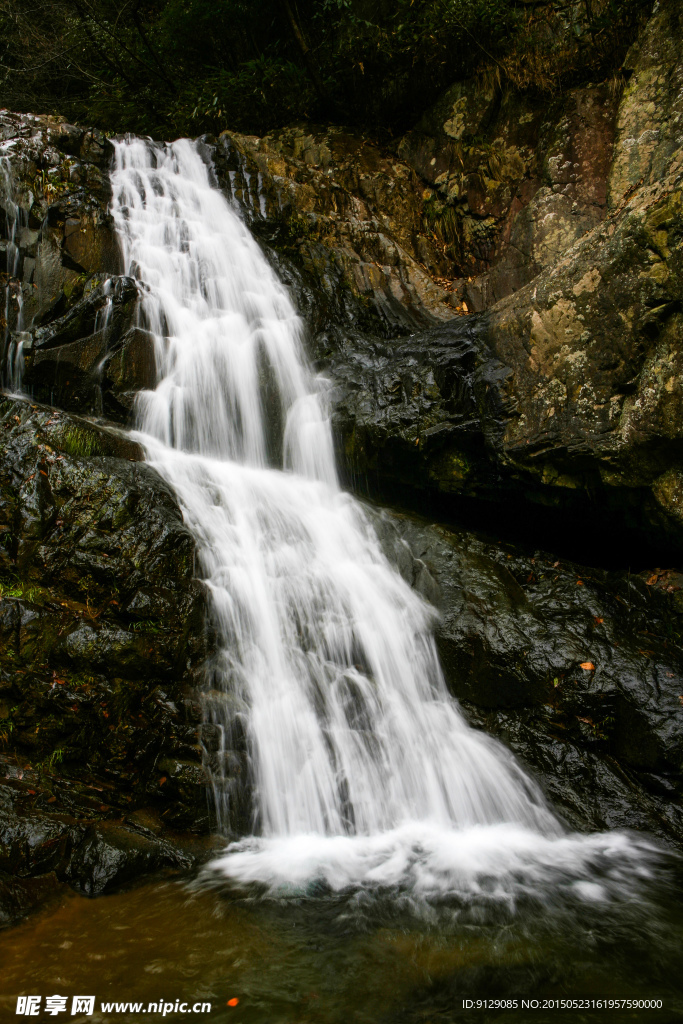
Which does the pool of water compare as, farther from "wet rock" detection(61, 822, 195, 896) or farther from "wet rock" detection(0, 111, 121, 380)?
"wet rock" detection(0, 111, 121, 380)

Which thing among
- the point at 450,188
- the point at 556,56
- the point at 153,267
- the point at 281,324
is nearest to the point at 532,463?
the point at 281,324

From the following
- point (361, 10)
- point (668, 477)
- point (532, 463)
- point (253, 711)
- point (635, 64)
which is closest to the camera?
point (253, 711)

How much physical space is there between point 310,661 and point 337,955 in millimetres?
2138

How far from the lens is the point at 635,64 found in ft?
23.8

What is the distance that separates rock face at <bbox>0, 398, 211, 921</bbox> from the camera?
324cm

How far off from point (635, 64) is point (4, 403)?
28.0 feet

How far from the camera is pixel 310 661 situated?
457 cm

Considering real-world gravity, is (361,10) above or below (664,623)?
above

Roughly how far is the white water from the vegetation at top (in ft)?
19.9

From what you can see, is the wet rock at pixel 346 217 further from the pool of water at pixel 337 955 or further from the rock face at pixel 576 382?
the pool of water at pixel 337 955

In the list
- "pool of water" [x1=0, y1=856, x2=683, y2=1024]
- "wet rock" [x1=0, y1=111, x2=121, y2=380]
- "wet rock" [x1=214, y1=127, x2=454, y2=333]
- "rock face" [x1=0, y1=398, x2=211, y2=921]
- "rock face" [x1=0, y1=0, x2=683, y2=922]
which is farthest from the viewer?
"wet rock" [x1=214, y1=127, x2=454, y2=333]

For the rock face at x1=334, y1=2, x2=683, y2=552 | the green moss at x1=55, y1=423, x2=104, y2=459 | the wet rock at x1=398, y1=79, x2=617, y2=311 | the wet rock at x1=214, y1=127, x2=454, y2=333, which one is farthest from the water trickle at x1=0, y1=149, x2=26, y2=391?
the wet rock at x1=398, y1=79, x2=617, y2=311

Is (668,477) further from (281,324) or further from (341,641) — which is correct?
(281,324)

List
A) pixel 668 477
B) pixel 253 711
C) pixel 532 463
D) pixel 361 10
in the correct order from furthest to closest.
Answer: pixel 361 10 < pixel 532 463 < pixel 668 477 < pixel 253 711
